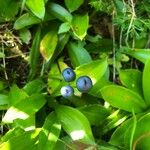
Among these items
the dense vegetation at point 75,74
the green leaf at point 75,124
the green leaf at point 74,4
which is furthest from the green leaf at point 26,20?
the green leaf at point 75,124

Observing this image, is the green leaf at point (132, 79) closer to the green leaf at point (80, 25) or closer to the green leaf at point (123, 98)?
the green leaf at point (123, 98)

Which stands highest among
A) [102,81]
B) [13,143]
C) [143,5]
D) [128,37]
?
[143,5]

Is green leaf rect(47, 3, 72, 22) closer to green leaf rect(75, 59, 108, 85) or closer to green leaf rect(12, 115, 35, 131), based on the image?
green leaf rect(75, 59, 108, 85)

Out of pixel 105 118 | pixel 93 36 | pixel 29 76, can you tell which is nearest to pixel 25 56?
pixel 29 76

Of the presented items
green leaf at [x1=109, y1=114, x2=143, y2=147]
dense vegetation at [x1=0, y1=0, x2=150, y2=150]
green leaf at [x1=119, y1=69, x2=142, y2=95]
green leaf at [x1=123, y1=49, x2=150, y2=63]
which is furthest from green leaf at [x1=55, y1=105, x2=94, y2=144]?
green leaf at [x1=123, y1=49, x2=150, y2=63]

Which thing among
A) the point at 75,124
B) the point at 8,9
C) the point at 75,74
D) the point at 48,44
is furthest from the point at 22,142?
the point at 8,9

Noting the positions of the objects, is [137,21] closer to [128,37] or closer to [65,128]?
[128,37]
